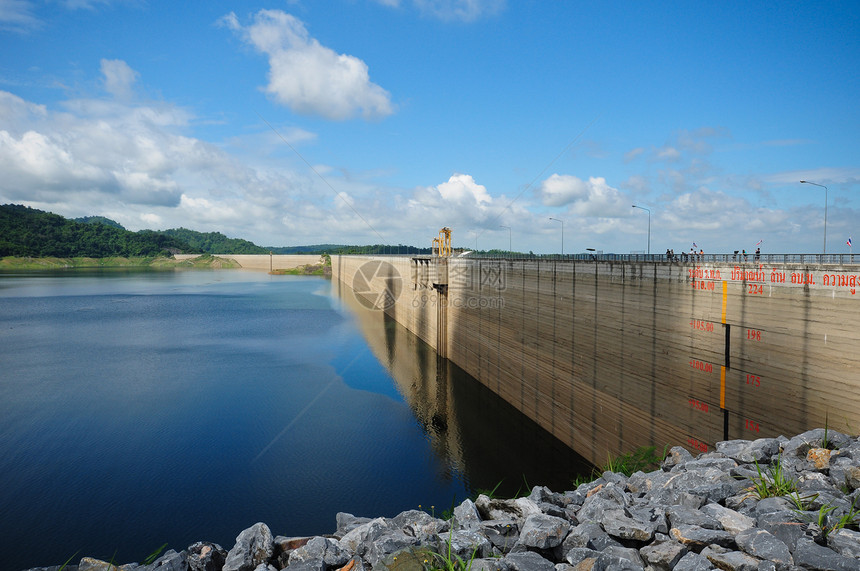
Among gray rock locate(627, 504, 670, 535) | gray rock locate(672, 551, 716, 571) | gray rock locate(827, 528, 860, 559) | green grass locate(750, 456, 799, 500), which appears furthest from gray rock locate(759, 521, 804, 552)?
green grass locate(750, 456, 799, 500)

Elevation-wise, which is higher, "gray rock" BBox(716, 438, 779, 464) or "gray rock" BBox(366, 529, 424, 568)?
"gray rock" BBox(716, 438, 779, 464)

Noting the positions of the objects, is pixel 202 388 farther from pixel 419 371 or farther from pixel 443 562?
pixel 443 562

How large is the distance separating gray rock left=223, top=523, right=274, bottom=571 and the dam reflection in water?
26.9 ft

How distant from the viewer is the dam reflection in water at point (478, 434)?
21469mm

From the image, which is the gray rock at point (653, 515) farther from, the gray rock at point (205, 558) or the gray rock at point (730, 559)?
the gray rock at point (205, 558)

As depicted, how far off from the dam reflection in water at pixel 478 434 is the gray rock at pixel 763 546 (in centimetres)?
882

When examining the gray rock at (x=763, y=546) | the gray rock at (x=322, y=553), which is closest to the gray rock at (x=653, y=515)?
the gray rock at (x=763, y=546)

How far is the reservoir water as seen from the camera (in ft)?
57.3

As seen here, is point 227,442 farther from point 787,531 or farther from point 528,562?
point 787,531

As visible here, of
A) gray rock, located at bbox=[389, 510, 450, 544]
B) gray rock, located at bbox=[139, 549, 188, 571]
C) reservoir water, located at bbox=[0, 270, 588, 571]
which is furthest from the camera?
reservoir water, located at bbox=[0, 270, 588, 571]

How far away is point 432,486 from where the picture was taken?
2053 cm

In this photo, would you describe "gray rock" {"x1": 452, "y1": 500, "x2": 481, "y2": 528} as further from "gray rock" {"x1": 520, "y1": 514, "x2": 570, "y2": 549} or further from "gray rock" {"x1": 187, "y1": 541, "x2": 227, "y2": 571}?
"gray rock" {"x1": 187, "y1": 541, "x2": 227, "y2": 571}

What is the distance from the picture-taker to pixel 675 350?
53.6 ft

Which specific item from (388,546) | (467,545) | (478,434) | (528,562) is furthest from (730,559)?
(478,434)
